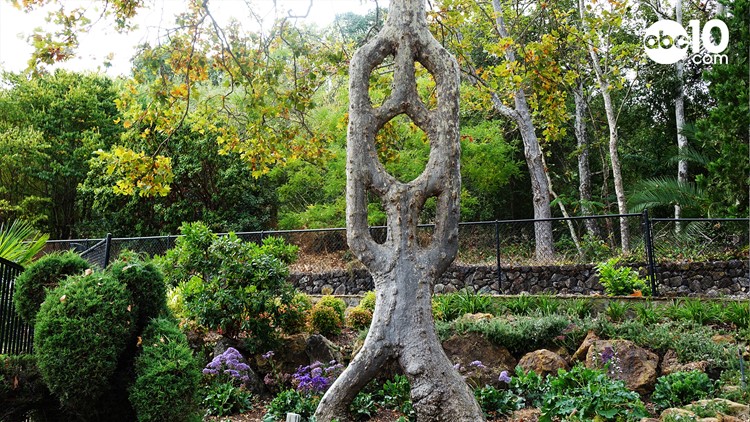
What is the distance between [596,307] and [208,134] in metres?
12.5

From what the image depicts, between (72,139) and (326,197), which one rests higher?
(72,139)

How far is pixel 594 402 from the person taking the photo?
4.46 metres

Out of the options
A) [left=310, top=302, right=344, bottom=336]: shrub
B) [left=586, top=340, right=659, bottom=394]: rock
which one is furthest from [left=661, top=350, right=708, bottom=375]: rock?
[left=310, top=302, right=344, bottom=336]: shrub

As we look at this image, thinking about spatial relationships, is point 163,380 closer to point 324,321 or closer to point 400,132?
point 324,321

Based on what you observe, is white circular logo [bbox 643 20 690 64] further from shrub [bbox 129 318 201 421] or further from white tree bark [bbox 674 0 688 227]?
shrub [bbox 129 318 201 421]

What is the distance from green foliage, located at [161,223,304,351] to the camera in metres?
6.86

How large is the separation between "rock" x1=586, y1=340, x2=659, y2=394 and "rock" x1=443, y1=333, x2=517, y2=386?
0.89 metres

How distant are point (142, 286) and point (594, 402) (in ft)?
12.0

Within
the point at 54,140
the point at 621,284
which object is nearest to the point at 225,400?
the point at 621,284

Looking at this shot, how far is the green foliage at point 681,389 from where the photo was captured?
5.17 meters

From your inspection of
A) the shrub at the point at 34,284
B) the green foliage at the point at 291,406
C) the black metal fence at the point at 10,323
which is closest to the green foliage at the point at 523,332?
the green foliage at the point at 291,406

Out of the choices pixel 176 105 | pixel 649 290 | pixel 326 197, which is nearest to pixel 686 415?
pixel 649 290

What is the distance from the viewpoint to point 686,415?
4438mm

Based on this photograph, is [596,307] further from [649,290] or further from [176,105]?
[176,105]
